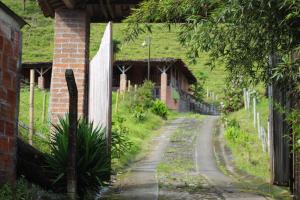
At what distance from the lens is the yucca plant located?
237 inches

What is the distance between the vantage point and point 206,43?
5008 mm

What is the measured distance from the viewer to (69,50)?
902 cm

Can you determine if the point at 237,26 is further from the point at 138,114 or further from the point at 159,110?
the point at 159,110

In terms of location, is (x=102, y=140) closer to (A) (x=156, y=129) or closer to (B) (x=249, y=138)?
(B) (x=249, y=138)

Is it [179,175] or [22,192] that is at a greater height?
[22,192]

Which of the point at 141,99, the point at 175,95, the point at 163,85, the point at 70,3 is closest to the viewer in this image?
the point at 70,3

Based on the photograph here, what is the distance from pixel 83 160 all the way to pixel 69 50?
3.24 meters

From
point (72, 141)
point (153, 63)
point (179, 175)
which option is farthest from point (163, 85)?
point (72, 141)

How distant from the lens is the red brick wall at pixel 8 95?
5.02 meters

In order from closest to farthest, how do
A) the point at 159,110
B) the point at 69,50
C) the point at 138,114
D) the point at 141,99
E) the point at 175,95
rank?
the point at 69,50 → the point at 138,114 → the point at 141,99 → the point at 159,110 → the point at 175,95

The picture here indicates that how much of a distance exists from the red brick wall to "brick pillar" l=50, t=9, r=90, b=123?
11.8 feet

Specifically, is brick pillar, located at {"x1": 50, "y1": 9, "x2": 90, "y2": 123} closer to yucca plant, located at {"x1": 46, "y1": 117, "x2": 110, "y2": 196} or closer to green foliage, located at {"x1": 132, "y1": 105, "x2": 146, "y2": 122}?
yucca plant, located at {"x1": 46, "y1": 117, "x2": 110, "y2": 196}

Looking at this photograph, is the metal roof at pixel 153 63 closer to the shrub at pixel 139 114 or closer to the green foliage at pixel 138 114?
the green foliage at pixel 138 114

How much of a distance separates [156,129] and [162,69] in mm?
11792
